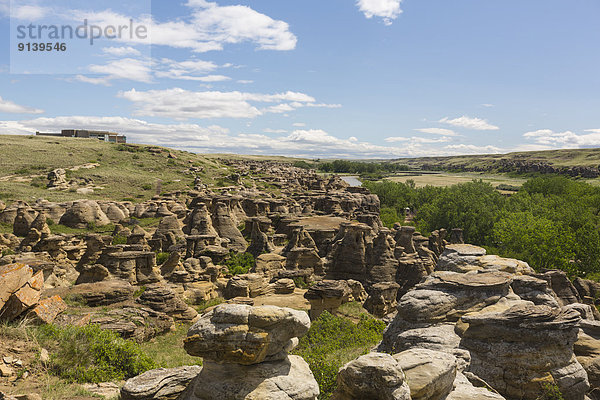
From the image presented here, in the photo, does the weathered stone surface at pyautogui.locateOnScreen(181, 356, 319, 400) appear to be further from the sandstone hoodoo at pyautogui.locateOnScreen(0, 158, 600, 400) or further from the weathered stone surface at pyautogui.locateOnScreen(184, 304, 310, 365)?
the weathered stone surface at pyautogui.locateOnScreen(184, 304, 310, 365)

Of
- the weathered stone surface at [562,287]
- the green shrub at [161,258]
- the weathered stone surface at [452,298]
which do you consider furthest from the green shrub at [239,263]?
the weathered stone surface at [562,287]

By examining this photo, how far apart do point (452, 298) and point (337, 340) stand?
613cm

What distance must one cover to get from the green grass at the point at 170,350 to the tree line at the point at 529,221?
109 feet

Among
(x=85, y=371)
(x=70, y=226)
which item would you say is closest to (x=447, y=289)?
(x=85, y=371)

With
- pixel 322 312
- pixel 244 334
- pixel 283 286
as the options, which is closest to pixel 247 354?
pixel 244 334

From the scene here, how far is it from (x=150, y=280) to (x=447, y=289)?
19.9m

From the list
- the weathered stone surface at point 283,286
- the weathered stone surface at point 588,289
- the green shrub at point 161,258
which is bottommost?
the weathered stone surface at point 283,286

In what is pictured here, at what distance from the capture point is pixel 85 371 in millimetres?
11766

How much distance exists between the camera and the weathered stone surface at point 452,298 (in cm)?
1486

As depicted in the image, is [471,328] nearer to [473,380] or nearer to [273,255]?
[473,380]

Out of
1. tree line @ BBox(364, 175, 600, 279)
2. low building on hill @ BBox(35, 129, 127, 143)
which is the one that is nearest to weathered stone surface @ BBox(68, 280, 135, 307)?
tree line @ BBox(364, 175, 600, 279)

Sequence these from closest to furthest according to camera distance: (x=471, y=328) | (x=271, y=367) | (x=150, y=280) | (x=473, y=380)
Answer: (x=271, y=367) → (x=473, y=380) → (x=471, y=328) → (x=150, y=280)

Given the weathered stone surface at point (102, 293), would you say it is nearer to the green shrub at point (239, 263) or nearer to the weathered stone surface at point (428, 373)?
the green shrub at point (239, 263)

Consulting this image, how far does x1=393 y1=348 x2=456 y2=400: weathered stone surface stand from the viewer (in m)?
8.84
